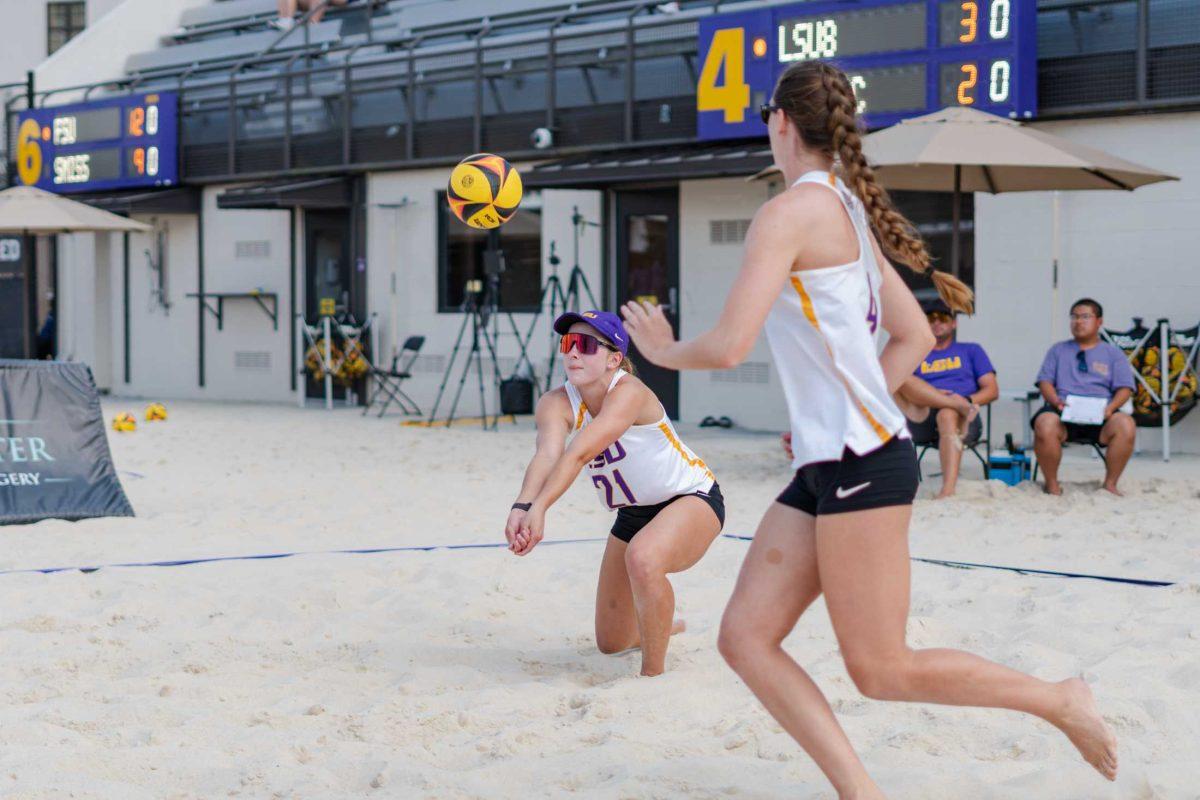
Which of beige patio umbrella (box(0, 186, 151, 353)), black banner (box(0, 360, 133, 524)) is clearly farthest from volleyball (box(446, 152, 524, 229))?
beige patio umbrella (box(0, 186, 151, 353))

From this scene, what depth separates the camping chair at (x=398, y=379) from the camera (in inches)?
550

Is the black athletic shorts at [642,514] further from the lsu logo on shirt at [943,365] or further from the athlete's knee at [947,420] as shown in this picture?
the lsu logo on shirt at [943,365]

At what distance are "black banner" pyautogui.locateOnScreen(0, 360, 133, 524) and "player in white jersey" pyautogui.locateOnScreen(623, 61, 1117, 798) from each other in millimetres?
4844

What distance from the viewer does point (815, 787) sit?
9.63ft

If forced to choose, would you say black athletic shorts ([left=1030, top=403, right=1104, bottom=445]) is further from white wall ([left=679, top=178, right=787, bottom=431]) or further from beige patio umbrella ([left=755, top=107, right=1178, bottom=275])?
white wall ([left=679, top=178, right=787, bottom=431])

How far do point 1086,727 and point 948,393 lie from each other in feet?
17.3

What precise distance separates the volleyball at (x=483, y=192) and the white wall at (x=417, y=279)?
7.01m

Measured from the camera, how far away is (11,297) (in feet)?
64.1

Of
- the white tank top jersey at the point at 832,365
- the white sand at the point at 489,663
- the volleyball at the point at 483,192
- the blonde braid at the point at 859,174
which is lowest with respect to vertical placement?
the white sand at the point at 489,663

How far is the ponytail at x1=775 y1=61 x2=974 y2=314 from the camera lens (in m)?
2.55

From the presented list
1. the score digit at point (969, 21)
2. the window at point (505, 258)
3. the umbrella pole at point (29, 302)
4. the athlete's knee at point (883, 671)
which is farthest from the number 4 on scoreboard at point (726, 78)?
the athlete's knee at point (883, 671)

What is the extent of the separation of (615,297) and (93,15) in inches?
503

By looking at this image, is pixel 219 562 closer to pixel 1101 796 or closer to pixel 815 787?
pixel 815 787

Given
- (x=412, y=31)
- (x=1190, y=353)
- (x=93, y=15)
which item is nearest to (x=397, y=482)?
(x=1190, y=353)
